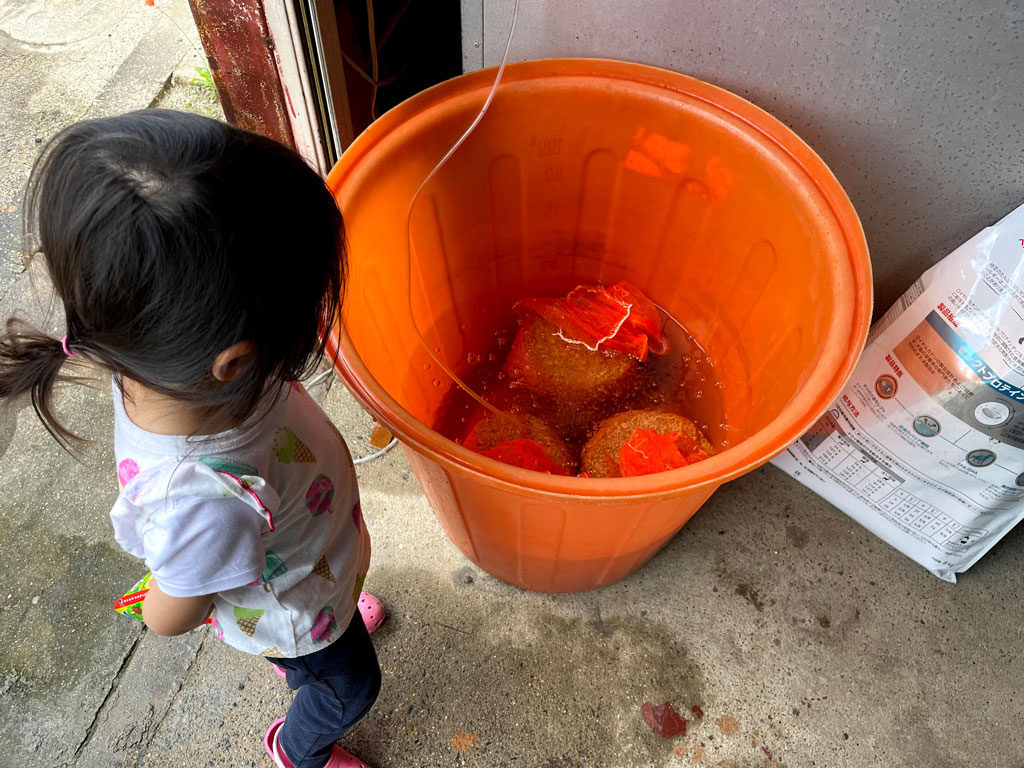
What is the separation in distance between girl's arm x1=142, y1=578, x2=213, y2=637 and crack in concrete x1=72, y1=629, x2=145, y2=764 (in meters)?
0.55

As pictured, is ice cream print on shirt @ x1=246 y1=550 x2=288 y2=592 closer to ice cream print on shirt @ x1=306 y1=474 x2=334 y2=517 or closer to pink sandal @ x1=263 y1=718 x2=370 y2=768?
ice cream print on shirt @ x1=306 y1=474 x2=334 y2=517

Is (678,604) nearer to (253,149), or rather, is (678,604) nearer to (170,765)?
(170,765)

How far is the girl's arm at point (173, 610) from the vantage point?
57 cm

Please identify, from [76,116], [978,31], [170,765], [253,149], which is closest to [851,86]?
[978,31]

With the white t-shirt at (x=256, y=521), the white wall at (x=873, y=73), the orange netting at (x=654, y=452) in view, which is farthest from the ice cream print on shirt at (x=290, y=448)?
the white wall at (x=873, y=73)

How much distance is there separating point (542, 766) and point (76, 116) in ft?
5.75

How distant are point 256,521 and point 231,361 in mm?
149

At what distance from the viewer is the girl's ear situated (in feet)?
1.47

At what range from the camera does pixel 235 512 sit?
1.73 feet

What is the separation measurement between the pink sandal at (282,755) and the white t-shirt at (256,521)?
33 centimetres

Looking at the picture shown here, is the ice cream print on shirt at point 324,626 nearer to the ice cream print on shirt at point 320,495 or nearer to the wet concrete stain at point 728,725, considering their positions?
the ice cream print on shirt at point 320,495

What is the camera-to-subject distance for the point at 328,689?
2.60ft

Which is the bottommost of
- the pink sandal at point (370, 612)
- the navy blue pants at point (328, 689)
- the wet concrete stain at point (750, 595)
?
the wet concrete stain at point (750, 595)

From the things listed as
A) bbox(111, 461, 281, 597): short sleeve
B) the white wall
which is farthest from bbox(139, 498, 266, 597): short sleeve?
the white wall
